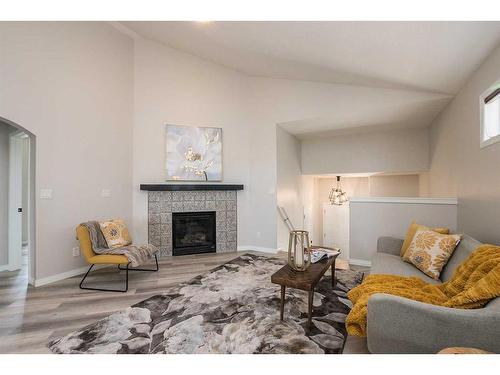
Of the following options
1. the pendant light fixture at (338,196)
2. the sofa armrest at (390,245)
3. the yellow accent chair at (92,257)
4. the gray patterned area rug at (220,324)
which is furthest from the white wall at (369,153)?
the yellow accent chair at (92,257)

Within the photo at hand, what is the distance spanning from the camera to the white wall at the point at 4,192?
3.55 meters

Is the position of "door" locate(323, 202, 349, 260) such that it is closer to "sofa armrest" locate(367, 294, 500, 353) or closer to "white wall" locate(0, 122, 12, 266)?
"sofa armrest" locate(367, 294, 500, 353)

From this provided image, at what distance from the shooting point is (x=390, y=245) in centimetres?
310

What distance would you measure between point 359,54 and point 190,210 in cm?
361

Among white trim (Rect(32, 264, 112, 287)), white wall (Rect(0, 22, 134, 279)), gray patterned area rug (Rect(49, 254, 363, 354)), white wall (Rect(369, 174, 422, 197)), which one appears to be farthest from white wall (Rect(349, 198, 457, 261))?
white trim (Rect(32, 264, 112, 287))

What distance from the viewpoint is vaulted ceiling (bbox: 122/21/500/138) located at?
2.17m

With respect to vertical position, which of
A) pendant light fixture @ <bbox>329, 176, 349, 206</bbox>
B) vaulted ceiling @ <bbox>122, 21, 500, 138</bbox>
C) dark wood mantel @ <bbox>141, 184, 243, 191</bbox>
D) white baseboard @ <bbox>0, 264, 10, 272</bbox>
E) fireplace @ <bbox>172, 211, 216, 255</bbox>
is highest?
vaulted ceiling @ <bbox>122, 21, 500, 138</bbox>

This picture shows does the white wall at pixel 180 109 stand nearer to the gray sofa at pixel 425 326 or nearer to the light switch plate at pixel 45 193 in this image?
the light switch plate at pixel 45 193

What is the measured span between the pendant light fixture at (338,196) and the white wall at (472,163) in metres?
3.01

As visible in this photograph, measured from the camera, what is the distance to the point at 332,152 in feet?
18.7

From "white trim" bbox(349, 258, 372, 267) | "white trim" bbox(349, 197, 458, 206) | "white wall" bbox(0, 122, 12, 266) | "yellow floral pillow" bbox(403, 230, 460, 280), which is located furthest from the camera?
"white trim" bbox(349, 258, 372, 267)

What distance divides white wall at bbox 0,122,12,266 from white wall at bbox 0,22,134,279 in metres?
1.03
